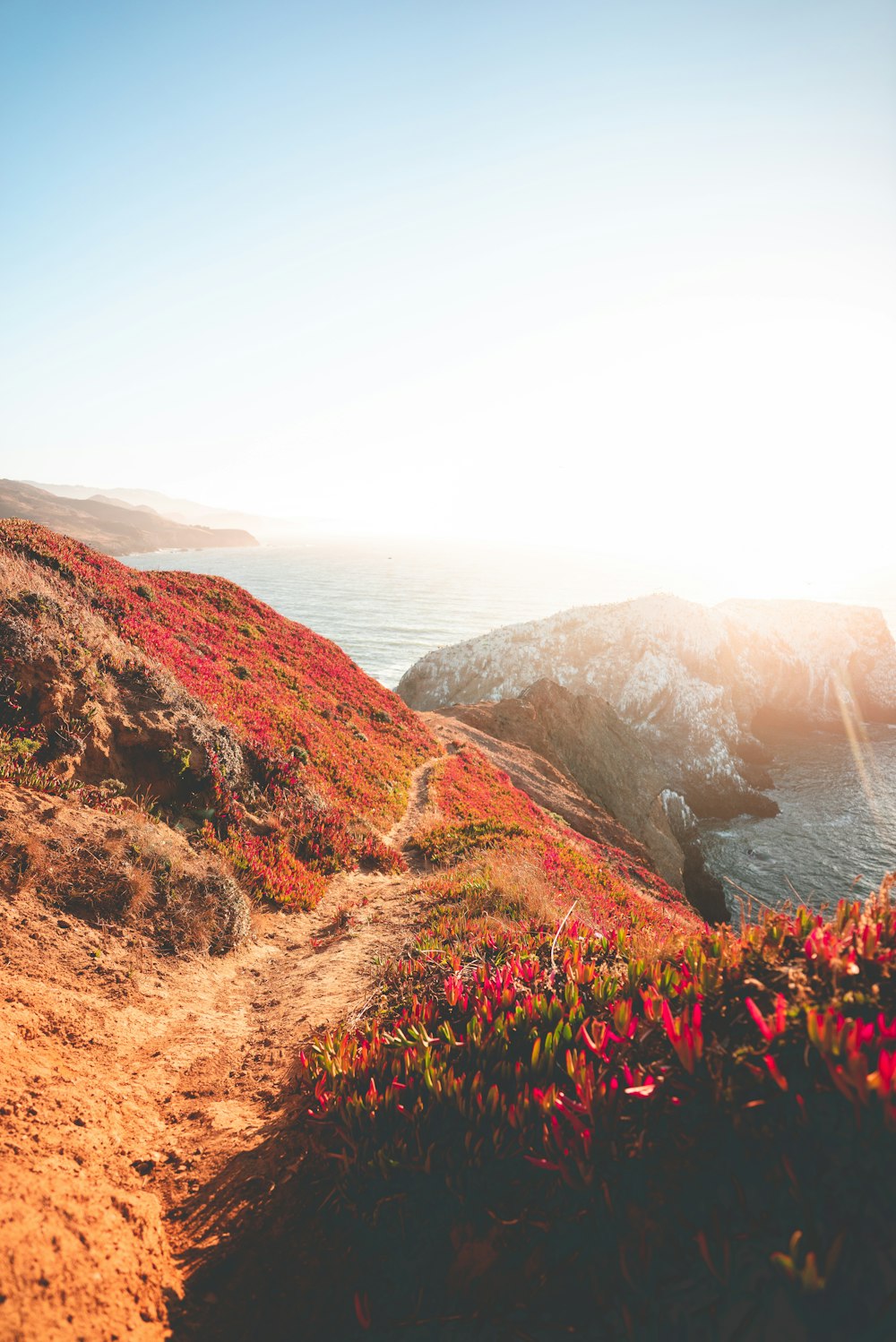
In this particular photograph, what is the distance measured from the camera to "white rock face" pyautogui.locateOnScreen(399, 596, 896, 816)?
6000 cm

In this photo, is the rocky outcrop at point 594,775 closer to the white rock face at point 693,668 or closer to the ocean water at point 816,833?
the ocean water at point 816,833

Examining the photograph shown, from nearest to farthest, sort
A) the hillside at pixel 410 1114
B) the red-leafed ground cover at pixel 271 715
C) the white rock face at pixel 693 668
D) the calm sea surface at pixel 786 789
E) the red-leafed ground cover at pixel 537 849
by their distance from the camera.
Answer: the hillside at pixel 410 1114
the red-leafed ground cover at pixel 271 715
the red-leafed ground cover at pixel 537 849
the calm sea surface at pixel 786 789
the white rock face at pixel 693 668

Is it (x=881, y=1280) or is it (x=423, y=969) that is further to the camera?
(x=423, y=969)

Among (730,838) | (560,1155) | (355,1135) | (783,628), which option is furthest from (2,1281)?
(783,628)

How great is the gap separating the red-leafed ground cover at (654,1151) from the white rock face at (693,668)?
54.8 m

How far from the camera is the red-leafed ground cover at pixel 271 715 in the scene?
12.5 m

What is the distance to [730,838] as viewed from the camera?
42188 millimetres

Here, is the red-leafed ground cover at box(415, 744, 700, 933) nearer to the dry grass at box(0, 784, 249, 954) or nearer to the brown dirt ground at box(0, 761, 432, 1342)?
the brown dirt ground at box(0, 761, 432, 1342)

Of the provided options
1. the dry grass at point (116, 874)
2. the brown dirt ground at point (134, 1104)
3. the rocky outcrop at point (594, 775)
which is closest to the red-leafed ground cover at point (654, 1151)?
the brown dirt ground at point (134, 1104)

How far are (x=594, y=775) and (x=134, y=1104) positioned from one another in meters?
39.6

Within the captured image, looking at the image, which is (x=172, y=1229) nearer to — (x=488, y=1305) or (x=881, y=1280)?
(x=488, y=1305)

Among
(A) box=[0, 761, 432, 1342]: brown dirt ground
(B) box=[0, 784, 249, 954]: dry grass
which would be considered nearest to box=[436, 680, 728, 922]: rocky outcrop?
(B) box=[0, 784, 249, 954]: dry grass

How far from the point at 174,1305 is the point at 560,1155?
2580 millimetres

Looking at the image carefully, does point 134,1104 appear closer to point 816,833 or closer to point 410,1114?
point 410,1114
